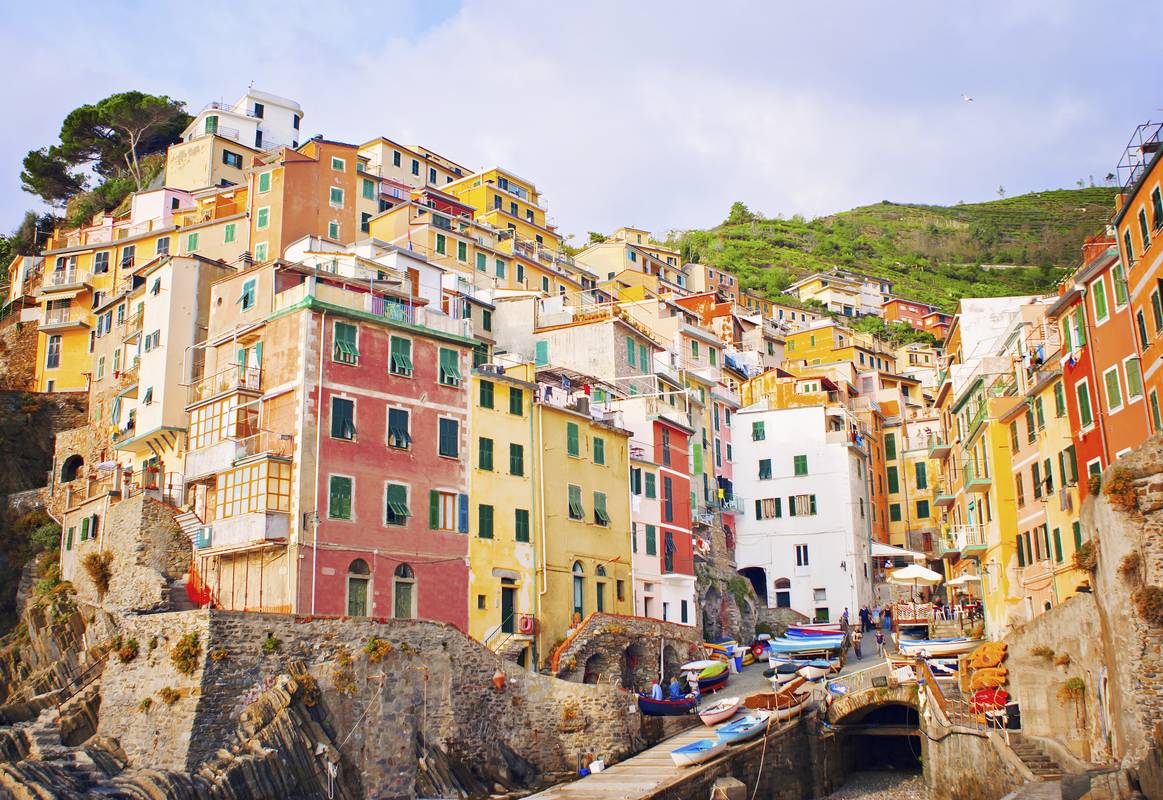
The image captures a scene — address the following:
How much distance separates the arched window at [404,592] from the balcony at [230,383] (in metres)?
7.98

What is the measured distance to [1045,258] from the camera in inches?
7121

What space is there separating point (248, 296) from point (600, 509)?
1668cm

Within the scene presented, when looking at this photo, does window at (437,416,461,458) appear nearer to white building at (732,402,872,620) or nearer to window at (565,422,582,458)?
window at (565,422,582,458)

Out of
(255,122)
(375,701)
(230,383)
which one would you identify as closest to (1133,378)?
(375,701)

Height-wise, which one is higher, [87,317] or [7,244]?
[7,244]

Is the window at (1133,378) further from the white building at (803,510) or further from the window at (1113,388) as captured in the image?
the white building at (803,510)

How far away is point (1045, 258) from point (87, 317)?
5985 inches

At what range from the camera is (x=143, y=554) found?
4209 cm

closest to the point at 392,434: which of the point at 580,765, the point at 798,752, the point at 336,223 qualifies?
the point at 580,765

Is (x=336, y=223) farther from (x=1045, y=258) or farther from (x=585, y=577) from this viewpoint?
(x=1045, y=258)

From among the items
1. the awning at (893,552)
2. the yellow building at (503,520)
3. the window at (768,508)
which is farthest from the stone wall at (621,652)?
the window at (768,508)

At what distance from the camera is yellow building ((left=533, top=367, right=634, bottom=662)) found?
4569 cm

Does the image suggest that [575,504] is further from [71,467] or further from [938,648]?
[71,467]

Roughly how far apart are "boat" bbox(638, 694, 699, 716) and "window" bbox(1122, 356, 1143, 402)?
1893cm
